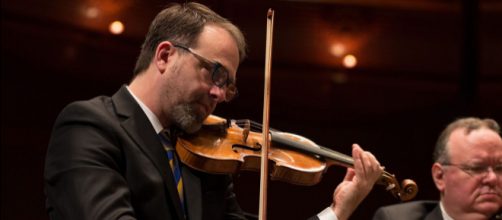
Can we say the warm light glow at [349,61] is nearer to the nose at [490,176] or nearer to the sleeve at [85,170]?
the nose at [490,176]

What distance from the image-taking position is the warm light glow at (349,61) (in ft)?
Result: 11.5

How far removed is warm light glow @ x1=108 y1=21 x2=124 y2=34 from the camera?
3.16 m

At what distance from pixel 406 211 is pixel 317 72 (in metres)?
0.97

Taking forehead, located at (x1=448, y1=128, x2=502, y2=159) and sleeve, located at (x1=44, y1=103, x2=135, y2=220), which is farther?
forehead, located at (x1=448, y1=128, x2=502, y2=159)

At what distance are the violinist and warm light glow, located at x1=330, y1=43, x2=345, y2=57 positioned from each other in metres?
1.49

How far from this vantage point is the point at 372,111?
3484 millimetres

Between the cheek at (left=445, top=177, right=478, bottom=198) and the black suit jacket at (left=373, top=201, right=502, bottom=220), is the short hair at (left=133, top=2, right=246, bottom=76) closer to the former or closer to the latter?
the black suit jacket at (left=373, top=201, right=502, bottom=220)

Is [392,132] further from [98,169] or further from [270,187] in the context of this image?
[98,169]

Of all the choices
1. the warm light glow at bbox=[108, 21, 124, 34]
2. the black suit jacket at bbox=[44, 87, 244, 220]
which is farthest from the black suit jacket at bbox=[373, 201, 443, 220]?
the warm light glow at bbox=[108, 21, 124, 34]

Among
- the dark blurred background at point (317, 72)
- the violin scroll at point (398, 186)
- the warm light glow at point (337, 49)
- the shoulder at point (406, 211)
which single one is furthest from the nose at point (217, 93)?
the warm light glow at point (337, 49)

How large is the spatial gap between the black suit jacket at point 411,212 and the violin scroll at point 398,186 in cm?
57

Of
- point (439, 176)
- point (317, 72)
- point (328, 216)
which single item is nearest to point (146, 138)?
point (328, 216)

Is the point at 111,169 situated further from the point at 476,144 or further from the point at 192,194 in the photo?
the point at 476,144

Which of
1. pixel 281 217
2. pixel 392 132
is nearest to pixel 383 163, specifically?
pixel 392 132
